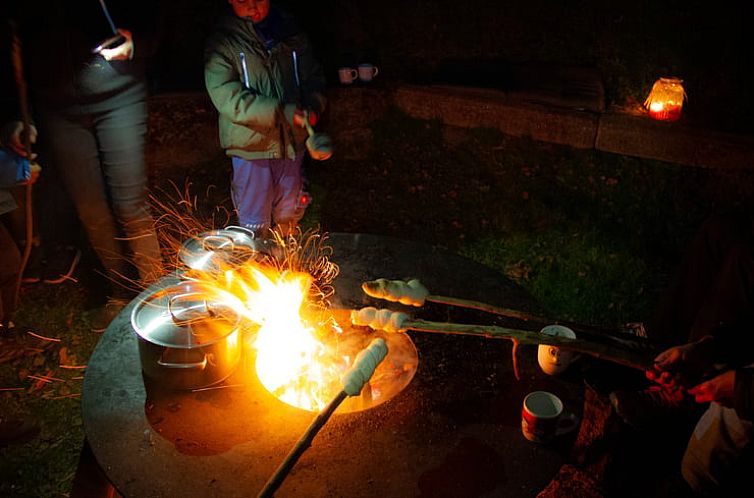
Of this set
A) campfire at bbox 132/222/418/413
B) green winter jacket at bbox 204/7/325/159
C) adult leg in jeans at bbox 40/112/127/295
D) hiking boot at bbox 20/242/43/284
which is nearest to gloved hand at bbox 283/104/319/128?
green winter jacket at bbox 204/7/325/159

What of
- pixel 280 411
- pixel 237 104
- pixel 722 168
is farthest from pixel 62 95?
pixel 722 168

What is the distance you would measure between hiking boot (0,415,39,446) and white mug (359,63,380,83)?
5.04 metres

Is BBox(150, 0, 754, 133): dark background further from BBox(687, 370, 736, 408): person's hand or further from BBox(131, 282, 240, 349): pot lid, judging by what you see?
BBox(131, 282, 240, 349): pot lid

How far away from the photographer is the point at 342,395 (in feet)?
6.68

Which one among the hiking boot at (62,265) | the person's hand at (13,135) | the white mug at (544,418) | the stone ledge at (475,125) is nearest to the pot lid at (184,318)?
the white mug at (544,418)

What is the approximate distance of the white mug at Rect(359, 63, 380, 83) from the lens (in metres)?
6.71

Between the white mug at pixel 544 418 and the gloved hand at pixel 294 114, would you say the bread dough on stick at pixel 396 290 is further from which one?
the gloved hand at pixel 294 114

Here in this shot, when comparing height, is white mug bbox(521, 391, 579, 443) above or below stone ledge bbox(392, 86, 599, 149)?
below

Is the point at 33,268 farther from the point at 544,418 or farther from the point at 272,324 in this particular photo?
the point at 544,418

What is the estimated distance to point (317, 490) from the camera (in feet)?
6.59

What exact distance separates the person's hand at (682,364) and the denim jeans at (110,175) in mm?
3560

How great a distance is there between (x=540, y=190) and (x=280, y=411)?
464 cm

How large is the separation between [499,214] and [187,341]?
14.2ft

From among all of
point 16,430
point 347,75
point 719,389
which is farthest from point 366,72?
point 719,389
